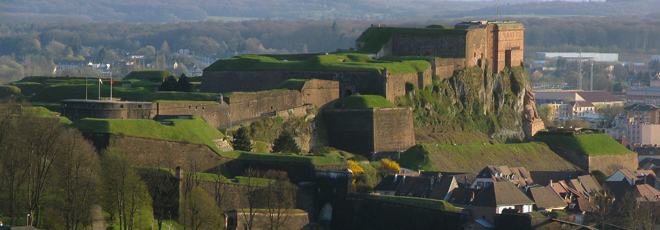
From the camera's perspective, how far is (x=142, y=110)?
2618 inches

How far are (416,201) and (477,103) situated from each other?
127 feet

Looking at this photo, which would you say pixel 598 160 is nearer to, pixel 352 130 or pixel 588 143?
pixel 588 143

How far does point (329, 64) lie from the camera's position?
87.9 m

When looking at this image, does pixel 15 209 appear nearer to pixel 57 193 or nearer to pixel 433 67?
pixel 57 193

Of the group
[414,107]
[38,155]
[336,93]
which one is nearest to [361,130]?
[336,93]

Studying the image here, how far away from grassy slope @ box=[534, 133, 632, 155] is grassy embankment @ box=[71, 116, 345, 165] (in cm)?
3688

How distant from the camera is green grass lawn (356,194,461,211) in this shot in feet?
197

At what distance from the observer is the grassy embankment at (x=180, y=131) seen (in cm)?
5984

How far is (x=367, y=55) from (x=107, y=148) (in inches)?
1639

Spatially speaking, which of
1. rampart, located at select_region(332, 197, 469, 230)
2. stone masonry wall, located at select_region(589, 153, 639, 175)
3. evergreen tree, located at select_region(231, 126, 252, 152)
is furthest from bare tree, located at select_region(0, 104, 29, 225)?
stone masonry wall, located at select_region(589, 153, 639, 175)

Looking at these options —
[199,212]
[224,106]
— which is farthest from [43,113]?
[199,212]

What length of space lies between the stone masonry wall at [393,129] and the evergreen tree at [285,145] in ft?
29.5

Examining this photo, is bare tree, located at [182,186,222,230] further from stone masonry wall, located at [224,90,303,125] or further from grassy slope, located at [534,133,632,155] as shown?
grassy slope, located at [534,133,632,155]

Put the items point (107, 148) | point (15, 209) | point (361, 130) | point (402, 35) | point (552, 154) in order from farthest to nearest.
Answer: point (402, 35) < point (552, 154) < point (361, 130) < point (107, 148) < point (15, 209)
